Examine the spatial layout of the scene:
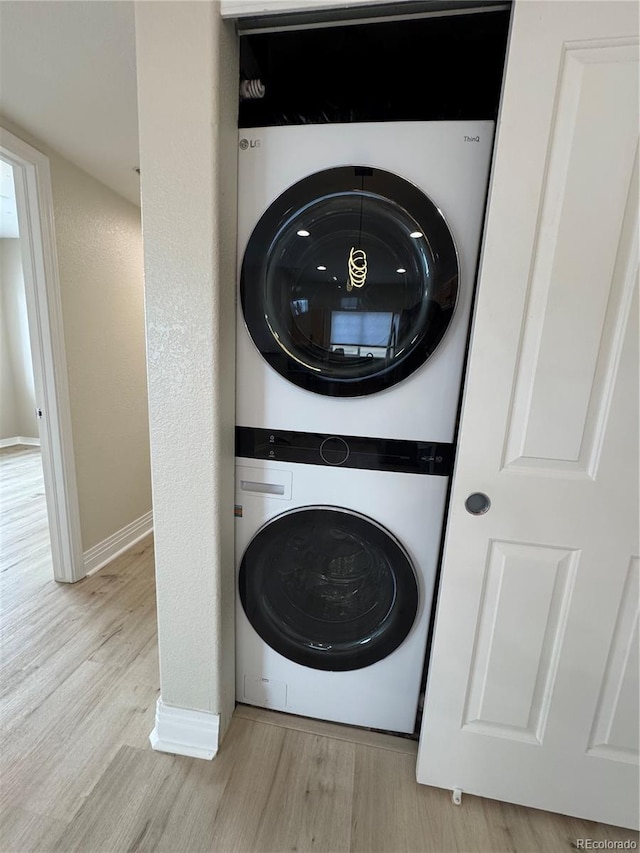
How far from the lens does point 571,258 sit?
33.7 inches

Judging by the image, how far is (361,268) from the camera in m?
1.02

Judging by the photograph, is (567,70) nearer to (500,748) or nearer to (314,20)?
(314,20)

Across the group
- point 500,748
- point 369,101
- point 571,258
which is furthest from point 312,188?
point 500,748

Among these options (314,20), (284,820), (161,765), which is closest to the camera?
(314,20)

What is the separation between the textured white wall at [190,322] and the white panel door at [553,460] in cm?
67

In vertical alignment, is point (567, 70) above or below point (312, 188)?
above

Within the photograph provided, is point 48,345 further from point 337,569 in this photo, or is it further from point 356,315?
point 337,569

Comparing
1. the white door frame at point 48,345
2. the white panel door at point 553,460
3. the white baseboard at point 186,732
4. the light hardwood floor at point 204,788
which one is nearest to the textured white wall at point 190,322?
the white baseboard at point 186,732

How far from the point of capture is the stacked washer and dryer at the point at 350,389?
3.22 ft

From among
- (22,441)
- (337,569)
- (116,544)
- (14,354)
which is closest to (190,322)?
(337,569)

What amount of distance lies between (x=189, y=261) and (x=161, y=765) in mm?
1553

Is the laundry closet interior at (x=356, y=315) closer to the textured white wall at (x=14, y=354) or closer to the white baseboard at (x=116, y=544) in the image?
the white baseboard at (x=116, y=544)

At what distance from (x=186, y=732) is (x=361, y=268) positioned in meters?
1.58

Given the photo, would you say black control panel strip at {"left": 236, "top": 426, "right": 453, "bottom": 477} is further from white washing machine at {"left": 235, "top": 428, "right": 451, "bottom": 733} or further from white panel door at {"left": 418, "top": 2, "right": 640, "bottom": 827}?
white panel door at {"left": 418, "top": 2, "right": 640, "bottom": 827}
